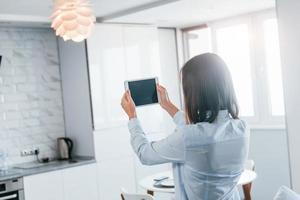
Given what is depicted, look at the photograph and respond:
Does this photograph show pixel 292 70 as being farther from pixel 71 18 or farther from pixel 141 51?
pixel 141 51

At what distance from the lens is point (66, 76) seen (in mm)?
4707

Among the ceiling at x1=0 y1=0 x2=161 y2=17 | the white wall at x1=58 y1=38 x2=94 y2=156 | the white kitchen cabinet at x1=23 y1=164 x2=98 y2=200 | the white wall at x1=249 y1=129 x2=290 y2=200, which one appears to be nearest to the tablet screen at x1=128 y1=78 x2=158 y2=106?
the ceiling at x1=0 y1=0 x2=161 y2=17

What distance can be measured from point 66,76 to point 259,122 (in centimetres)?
230

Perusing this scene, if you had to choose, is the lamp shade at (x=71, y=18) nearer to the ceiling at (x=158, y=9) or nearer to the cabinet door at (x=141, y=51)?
the ceiling at (x=158, y=9)

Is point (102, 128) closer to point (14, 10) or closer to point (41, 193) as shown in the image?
point (41, 193)

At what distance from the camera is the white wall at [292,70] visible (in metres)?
2.90

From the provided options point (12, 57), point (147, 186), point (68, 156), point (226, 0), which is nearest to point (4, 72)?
point (12, 57)

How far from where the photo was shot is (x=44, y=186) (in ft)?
13.0

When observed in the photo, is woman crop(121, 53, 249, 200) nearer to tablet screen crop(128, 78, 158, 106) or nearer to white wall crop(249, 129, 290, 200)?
tablet screen crop(128, 78, 158, 106)

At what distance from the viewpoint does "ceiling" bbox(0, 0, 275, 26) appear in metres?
3.75

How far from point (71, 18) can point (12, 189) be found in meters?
2.02

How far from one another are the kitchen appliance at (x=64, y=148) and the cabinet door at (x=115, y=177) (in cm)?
41

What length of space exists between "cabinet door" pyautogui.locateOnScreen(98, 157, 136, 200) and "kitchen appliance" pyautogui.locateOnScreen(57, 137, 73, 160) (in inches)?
16.3

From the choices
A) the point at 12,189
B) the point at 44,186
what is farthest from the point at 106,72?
the point at 12,189
